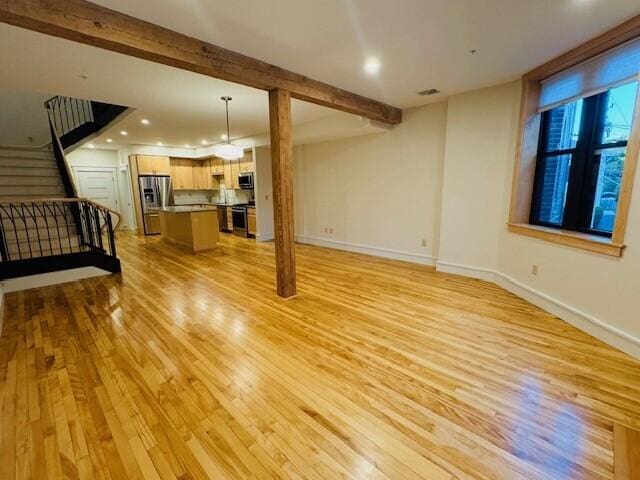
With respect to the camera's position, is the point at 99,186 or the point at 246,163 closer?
the point at 246,163

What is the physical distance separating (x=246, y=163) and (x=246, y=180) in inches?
19.2

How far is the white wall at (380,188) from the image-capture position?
471 cm

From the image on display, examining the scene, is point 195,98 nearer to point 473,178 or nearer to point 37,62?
point 37,62

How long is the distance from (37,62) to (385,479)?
4606mm

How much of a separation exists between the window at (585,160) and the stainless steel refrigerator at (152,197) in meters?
8.97

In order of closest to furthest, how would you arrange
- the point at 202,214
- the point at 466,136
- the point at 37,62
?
the point at 37,62 < the point at 466,136 < the point at 202,214

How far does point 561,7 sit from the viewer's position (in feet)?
6.95

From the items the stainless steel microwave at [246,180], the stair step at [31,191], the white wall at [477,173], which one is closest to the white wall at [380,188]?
the white wall at [477,173]

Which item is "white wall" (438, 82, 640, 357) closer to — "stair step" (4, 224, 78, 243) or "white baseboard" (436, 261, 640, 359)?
"white baseboard" (436, 261, 640, 359)

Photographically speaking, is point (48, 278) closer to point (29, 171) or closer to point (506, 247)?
point (29, 171)

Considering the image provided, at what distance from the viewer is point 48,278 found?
14.0 feet

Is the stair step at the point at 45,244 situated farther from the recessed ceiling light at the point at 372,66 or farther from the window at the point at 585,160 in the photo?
the window at the point at 585,160

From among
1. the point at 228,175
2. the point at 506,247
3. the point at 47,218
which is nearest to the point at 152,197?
the point at 228,175

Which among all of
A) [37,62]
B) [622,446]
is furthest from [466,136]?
[37,62]
